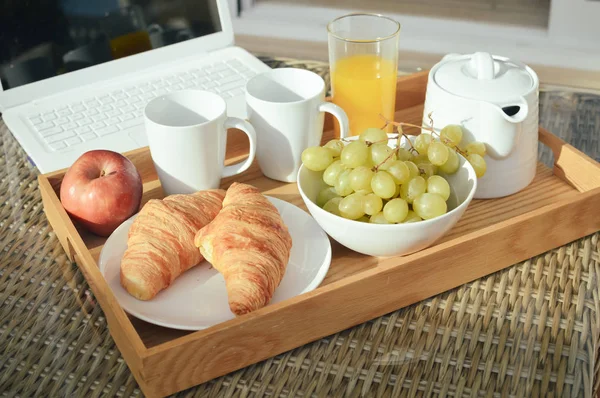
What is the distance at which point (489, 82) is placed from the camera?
0.90m

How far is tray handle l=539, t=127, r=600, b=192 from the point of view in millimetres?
956

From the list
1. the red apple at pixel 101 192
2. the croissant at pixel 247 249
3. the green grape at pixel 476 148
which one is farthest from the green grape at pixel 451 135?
the red apple at pixel 101 192

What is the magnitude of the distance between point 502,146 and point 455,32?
4.20ft

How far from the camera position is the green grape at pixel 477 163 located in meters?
0.87

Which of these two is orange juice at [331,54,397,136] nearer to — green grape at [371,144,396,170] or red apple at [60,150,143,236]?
green grape at [371,144,396,170]

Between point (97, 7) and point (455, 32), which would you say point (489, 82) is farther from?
point (455, 32)

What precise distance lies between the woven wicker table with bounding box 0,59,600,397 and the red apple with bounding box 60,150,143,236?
0.24 feet

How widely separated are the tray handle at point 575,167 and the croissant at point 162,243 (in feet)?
1.65

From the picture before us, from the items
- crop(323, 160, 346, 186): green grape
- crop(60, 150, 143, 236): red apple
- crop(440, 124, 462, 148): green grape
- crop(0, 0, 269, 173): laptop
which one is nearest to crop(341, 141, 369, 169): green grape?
crop(323, 160, 346, 186): green grape

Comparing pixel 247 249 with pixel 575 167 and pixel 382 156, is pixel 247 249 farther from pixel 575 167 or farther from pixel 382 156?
pixel 575 167

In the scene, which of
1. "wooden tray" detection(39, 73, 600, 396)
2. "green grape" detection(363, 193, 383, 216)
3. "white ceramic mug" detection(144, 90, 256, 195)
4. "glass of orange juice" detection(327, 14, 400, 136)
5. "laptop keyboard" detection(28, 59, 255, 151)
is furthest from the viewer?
"laptop keyboard" detection(28, 59, 255, 151)

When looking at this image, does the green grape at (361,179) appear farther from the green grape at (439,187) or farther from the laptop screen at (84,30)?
the laptop screen at (84,30)

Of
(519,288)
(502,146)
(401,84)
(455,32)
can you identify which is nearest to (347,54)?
(401,84)

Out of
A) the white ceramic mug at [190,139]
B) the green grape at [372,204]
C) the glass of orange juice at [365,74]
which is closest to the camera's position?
the green grape at [372,204]
